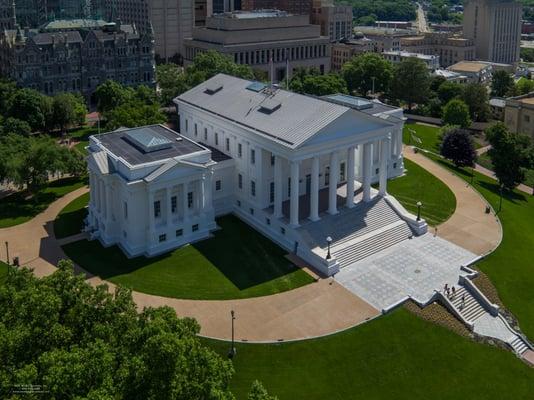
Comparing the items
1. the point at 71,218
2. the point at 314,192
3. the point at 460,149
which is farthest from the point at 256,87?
the point at 460,149

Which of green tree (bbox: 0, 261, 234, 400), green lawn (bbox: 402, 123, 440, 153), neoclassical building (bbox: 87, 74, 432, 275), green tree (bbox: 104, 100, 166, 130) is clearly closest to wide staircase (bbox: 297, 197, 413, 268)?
neoclassical building (bbox: 87, 74, 432, 275)

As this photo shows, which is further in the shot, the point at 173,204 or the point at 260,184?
the point at 260,184

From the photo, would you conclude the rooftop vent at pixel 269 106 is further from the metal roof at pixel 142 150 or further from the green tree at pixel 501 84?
the green tree at pixel 501 84

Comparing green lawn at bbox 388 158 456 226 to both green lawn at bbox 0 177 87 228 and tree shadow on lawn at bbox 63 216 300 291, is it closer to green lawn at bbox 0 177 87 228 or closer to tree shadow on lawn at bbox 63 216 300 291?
tree shadow on lawn at bbox 63 216 300 291

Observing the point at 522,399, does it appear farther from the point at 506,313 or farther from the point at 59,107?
the point at 59,107

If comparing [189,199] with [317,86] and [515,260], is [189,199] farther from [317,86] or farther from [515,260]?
[317,86]

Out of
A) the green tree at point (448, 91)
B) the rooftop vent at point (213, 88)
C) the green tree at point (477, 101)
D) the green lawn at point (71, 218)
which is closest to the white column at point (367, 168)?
the rooftop vent at point (213, 88)
